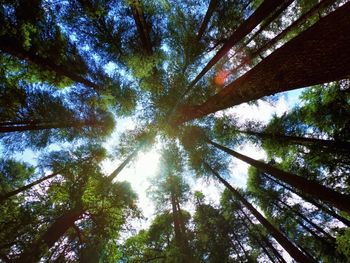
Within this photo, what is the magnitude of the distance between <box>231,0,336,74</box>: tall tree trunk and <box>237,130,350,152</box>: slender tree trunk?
3492 mm

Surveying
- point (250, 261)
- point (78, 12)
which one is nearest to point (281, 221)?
point (250, 261)

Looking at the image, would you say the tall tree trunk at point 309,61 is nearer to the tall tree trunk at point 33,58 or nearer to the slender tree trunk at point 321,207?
the tall tree trunk at point 33,58

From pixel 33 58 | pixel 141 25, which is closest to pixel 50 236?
pixel 33 58

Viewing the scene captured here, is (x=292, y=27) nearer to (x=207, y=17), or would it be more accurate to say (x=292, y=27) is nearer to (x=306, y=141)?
(x=207, y=17)

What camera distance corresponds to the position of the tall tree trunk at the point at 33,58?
21.5 ft

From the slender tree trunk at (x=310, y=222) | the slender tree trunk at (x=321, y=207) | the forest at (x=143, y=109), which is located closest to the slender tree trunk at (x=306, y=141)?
the forest at (x=143, y=109)

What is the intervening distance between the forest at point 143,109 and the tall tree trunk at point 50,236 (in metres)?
0.03

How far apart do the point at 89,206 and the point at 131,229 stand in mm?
1871

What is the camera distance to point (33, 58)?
7.33 m

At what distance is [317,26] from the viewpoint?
3.64m

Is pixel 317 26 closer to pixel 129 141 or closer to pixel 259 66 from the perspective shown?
pixel 259 66

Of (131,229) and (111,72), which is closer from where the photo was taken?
(131,229)

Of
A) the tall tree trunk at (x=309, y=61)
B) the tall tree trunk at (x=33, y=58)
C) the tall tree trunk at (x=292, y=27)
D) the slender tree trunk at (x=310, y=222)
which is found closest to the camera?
the tall tree trunk at (x=309, y=61)

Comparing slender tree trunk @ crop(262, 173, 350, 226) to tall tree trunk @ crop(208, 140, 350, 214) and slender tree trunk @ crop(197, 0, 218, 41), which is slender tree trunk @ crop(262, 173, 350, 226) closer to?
tall tree trunk @ crop(208, 140, 350, 214)
